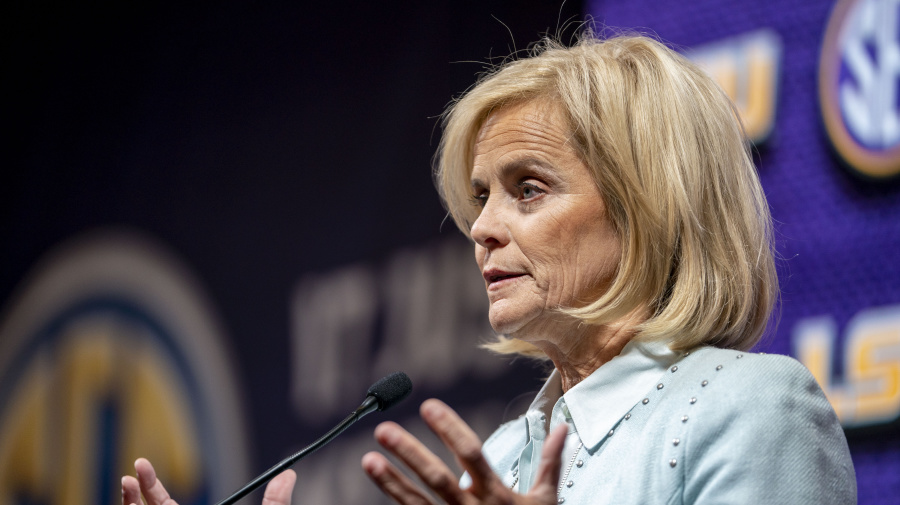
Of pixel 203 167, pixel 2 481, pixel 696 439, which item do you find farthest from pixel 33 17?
pixel 696 439

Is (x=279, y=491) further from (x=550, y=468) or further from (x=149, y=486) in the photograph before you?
(x=550, y=468)

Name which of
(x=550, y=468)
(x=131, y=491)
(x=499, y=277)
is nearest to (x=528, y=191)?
(x=499, y=277)

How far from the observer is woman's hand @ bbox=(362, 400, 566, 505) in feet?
3.18

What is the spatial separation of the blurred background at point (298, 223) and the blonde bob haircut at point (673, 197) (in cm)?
54

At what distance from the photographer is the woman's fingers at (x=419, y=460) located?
38.1 inches

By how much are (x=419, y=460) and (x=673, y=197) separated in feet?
2.31

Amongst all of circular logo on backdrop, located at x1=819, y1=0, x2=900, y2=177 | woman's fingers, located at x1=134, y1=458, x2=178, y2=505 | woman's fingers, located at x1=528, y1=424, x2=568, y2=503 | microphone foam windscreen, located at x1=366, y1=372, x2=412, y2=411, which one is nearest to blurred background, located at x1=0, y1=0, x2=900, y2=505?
circular logo on backdrop, located at x1=819, y1=0, x2=900, y2=177

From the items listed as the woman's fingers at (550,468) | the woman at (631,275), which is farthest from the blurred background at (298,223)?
the woman's fingers at (550,468)

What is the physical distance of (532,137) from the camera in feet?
5.31

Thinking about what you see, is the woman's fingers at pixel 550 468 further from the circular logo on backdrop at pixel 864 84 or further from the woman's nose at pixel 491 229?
the circular logo on backdrop at pixel 864 84

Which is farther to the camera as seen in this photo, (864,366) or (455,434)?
(864,366)

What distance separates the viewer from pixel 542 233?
1.57 meters

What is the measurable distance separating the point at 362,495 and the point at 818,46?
1959 millimetres

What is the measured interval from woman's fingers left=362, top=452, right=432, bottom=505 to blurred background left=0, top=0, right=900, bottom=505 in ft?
4.13
